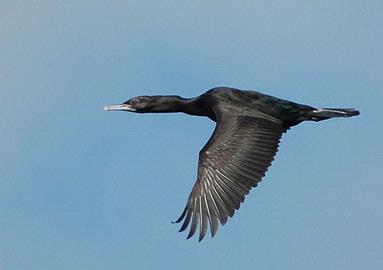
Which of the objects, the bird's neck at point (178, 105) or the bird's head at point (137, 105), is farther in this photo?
the bird's head at point (137, 105)

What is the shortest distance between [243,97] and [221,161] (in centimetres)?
162

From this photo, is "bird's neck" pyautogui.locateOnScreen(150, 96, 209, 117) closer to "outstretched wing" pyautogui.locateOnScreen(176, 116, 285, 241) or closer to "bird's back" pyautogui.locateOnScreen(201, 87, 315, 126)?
"bird's back" pyautogui.locateOnScreen(201, 87, 315, 126)

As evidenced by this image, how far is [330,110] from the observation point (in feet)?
102

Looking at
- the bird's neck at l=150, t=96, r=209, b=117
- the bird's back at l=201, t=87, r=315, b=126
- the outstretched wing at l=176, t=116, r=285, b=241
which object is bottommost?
the outstretched wing at l=176, t=116, r=285, b=241

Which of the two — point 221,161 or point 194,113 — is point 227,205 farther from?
point 194,113

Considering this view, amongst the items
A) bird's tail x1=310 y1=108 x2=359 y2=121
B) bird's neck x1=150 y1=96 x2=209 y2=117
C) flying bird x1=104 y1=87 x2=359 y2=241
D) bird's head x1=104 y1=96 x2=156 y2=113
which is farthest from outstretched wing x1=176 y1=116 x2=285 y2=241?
bird's head x1=104 y1=96 x2=156 y2=113

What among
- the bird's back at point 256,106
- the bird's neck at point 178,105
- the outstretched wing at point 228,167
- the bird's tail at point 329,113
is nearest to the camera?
the outstretched wing at point 228,167

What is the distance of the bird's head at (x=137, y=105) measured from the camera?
107 ft

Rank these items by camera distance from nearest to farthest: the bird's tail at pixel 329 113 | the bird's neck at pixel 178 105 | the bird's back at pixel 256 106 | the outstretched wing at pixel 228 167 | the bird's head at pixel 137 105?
the outstretched wing at pixel 228 167 → the bird's back at pixel 256 106 → the bird's tail at pixel 329 113 → the bird's neck at pixel 178 105 → the bird's head at pixel 137 105

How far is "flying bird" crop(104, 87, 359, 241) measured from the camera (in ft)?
94.3

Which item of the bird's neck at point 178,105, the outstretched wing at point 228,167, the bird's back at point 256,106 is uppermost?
the bird's neck at point 178,105

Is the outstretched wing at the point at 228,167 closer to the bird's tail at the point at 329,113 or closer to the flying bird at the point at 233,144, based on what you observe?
the flying bird at the point at 233,144

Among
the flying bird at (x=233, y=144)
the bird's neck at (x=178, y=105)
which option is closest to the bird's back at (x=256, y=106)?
the flying bird at (x=233, y=144)

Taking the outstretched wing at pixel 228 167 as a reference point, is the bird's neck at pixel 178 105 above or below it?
above
